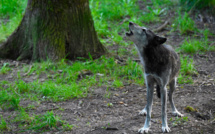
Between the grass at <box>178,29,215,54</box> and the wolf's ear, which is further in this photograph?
the grass at <box>178,29,215,54</box>

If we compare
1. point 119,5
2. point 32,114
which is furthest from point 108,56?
point 119,5

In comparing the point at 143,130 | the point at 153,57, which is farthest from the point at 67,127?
the point at 153,57

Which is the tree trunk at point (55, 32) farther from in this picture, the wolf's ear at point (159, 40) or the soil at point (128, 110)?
the wolf's ear at point (159, 40)

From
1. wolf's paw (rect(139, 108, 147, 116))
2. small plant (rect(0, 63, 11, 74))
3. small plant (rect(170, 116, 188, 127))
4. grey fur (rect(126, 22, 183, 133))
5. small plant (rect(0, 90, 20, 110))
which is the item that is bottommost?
small plant (rect(170, 116, 188, 127))

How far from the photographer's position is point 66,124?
4.66 meters

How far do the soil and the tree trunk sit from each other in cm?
103

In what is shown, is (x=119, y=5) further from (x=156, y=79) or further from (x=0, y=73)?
(x=156, y=79)

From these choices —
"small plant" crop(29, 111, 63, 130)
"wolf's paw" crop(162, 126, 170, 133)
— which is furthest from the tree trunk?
"wolf's paw" crop(162, 126, 170, 133)

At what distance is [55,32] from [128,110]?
9.64 feet

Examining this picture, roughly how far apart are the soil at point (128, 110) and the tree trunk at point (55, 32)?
103cm

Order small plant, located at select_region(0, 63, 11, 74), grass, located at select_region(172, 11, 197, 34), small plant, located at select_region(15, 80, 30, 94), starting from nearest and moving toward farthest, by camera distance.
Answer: small plant, located at select_region(15, 80, 30, 94)
small plant, located at select_region(0, 63, 11, 74)
grass, located at select_region(172, 11, 197, 34)

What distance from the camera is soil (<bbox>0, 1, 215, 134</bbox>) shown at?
4.51m

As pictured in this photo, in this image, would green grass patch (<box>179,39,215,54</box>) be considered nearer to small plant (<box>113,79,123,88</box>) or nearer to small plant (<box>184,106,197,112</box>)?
small plant (<box>113,79,123,88</box>)

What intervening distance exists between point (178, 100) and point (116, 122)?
155cm
